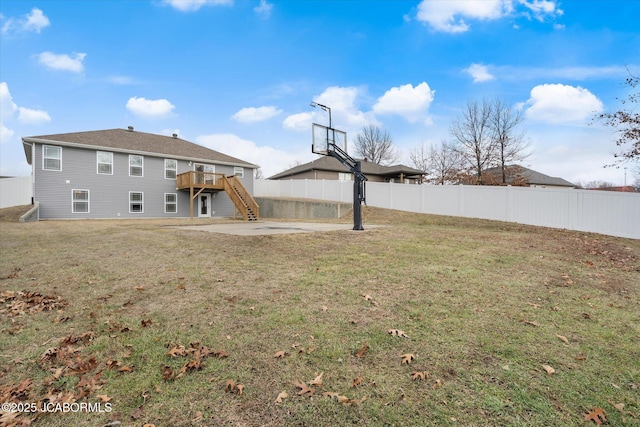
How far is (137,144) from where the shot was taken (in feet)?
68.2

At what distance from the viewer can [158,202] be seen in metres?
21.1

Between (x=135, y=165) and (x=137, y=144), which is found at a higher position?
(x=137, y=144)

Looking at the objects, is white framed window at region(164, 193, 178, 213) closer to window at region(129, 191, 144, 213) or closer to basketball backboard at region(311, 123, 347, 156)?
window at region(129, 191, 144, 213)

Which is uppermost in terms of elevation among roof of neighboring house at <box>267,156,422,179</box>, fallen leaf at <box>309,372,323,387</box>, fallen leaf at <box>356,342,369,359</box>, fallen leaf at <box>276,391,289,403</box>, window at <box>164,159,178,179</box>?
roof of neighboring house at <box>267,156,422,179</box>

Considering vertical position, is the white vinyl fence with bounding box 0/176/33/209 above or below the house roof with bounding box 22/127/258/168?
below

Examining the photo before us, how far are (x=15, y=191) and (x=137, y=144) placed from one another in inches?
357

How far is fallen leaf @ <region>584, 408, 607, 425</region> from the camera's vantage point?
207 cm

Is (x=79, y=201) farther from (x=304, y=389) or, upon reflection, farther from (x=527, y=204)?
(x=527, y=204)

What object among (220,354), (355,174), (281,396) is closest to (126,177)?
(355,174)

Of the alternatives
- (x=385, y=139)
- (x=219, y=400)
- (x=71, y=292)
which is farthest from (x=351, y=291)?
(x=385, y=139)

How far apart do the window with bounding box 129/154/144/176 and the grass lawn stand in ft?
49.9

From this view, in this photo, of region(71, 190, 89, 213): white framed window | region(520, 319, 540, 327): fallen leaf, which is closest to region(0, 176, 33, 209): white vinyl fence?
region(71, 190, 89, 213): white framed window

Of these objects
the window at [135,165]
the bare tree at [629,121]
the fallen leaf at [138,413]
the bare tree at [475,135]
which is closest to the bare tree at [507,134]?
the bare tree at [475,135]

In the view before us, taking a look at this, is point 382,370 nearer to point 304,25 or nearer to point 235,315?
point 235,315
